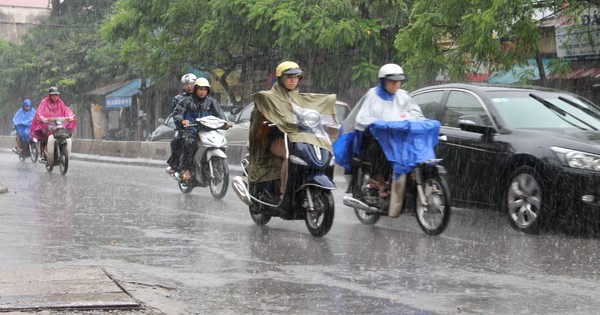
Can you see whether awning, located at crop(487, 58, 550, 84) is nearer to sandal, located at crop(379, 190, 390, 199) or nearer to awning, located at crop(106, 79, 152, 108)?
sandal, located at crop(379, 190, 390, 199)

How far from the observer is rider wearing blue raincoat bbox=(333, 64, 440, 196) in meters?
10.1

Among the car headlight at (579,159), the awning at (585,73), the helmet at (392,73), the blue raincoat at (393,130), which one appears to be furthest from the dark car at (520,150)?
the awning at (585,73)

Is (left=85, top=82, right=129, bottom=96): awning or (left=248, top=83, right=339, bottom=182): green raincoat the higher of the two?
(left=85, top=82, right=129, bottom=96): awning

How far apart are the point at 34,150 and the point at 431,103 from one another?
15.8m

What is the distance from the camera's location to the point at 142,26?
3578 cm

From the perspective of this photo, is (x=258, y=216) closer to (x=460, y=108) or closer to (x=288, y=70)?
(x=288, y=70)

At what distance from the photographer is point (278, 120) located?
388 inches

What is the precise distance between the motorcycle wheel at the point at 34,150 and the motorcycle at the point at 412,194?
15913 millimetres

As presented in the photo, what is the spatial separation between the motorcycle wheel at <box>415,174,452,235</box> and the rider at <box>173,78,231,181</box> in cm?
525

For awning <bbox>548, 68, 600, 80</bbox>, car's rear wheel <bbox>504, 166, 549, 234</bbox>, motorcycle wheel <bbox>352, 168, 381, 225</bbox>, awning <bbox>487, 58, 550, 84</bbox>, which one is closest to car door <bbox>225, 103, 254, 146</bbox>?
awning <bbox>487, 58, 550, 84</bbox>

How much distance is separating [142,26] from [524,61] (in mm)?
18937

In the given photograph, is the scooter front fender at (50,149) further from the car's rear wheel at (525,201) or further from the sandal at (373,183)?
the car's rear wheel at (525,201)

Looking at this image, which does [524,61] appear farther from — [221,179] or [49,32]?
[49,32]

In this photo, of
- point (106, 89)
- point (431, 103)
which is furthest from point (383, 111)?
point (106, 89)
